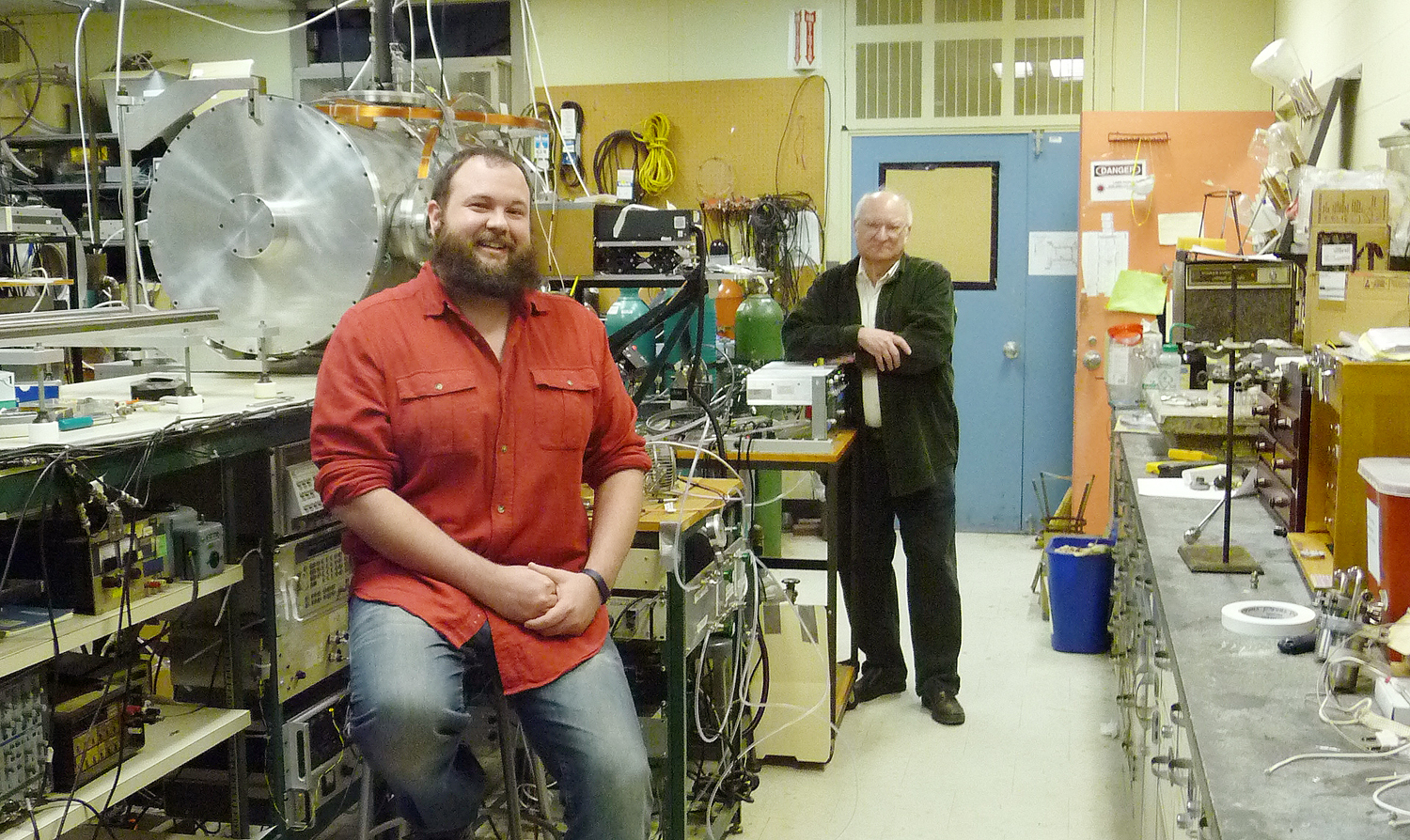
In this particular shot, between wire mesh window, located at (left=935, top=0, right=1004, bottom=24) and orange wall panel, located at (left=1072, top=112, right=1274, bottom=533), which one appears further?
wire mesh window, located at (left=935, top=0, right=1004, bottom=24)

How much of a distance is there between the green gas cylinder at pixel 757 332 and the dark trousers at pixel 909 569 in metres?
0.60

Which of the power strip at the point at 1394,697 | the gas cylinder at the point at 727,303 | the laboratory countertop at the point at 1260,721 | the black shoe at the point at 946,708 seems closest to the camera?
the laboratory countertop at the point at 1260,721

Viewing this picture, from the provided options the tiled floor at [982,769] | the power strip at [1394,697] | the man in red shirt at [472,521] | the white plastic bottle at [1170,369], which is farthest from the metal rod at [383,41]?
the white plastic bottle at [1170,369]

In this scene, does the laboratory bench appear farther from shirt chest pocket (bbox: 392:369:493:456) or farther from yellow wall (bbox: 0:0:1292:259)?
yellow wall (bbox: 0:0:1292:259)

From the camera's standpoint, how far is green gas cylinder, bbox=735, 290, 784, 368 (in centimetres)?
402

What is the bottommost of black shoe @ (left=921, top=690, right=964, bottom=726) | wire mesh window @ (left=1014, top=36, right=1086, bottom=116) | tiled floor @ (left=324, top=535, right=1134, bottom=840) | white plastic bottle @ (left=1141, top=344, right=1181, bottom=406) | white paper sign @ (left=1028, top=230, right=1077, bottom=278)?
tiled floor @ (left=324, top=535, right=1134, bottom=840)

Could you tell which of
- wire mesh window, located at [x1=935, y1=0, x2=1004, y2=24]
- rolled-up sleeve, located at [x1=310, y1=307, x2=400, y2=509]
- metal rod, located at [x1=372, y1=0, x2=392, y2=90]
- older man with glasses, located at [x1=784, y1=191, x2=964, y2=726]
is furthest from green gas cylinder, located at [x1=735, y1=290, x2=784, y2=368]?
wire mesh window, located at [x1=935, y1=0, x2=1004, y2=24]

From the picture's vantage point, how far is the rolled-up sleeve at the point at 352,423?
193 centimetres

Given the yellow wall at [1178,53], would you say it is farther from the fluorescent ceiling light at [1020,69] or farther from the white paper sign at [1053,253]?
the white paper sign at [1053,253]

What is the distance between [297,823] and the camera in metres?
2.40

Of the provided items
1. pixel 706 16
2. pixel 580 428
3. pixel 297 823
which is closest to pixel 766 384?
pixel 580 428

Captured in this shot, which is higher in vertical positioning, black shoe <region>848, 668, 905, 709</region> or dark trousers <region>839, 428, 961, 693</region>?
dark trousers <region>839, 428, 961, 693</region>

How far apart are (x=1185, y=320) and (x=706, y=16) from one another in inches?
126

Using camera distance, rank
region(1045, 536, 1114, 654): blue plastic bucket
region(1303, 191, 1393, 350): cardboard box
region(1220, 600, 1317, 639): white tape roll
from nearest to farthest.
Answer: region(1220, 600, 1317, 639): white tape roll, region(1303, 191, 1393, 350): cardboard box, region(1045, 536, 1114, 654): blue plastic bucket
